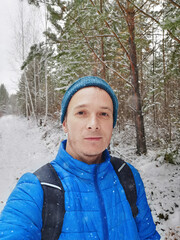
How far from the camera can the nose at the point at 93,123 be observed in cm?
128

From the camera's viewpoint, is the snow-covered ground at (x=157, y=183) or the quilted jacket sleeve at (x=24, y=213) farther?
the snow-covered ground at (x=157, y=183)

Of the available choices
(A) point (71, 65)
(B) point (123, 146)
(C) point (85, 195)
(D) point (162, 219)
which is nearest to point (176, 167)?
(D) point (162, 219)

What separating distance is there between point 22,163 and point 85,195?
796 centimetres

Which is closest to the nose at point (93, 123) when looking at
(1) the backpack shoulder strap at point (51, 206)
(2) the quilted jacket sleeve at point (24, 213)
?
(1) the backpack shoulder strap at point (51, 206)

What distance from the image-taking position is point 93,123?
1.28 meters

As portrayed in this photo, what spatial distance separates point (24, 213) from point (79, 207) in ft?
1.31

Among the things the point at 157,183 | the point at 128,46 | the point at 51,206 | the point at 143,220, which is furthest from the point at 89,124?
the point at 128,46

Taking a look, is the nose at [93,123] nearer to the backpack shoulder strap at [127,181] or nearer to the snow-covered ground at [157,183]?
the backpack shoulder strap at [127,181]

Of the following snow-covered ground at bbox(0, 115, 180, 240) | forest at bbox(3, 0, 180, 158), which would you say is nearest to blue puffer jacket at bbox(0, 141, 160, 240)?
forest at bbox(3, 0, 180, 158)

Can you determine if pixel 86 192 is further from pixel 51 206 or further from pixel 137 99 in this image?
pixel 137 99

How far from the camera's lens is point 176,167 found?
204 inches

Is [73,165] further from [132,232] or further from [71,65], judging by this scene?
[71,65]

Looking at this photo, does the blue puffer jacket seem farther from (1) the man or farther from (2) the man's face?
(2) the man's face

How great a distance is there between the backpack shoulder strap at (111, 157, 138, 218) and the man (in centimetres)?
6
